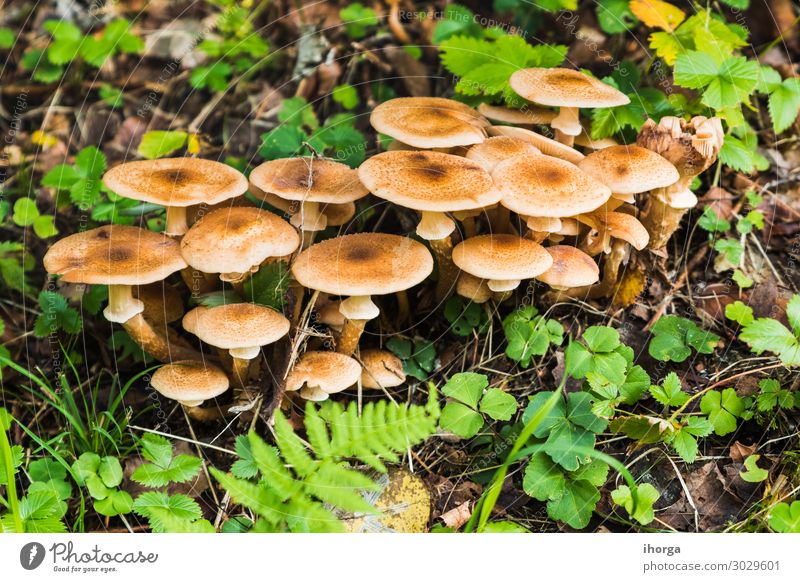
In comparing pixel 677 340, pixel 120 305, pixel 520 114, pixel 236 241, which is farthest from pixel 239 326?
pixel 677 340

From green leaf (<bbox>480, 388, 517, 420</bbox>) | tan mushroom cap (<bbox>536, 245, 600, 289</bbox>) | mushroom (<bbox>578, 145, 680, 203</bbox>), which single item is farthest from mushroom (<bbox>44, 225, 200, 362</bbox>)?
mushroom (<bbox>578, 145, 680, 203</bbox>)

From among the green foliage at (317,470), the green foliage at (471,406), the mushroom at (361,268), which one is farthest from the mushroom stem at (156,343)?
the green foliage at (471,406)

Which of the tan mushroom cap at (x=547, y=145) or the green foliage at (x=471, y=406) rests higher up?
the tan mushroom cap at (x=547, y=145)

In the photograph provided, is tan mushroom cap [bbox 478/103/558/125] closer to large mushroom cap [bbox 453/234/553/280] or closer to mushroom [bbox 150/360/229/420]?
large mushroom cap [bbox 453/234/553/280]

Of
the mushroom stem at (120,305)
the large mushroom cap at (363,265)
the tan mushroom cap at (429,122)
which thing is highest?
the tan mushroom cap at (429,122)

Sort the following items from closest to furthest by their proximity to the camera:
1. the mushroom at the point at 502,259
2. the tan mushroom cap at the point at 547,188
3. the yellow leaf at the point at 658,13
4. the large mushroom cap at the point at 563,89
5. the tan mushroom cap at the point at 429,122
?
the tan mushroom cap at the point at 547,188, the mushroom at the point at 502,259, the tan mushroom cap at the point at 429,122, the large mushroom cap at the point at 563,89, the yellow leaf at the point at 658,13

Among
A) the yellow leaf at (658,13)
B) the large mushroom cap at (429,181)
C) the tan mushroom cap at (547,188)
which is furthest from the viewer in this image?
the yellow leaf at (658,13)

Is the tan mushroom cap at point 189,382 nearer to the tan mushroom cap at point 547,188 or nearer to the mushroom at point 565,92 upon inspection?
the tan mushroom cap at point 547,188
